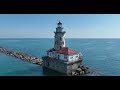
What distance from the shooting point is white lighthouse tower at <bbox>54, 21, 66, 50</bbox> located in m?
5.05

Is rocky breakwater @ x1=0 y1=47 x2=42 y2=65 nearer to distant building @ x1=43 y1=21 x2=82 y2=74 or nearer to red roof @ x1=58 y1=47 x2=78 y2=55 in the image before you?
distant building @ x1=43 y1=21 x2=82 y2=74

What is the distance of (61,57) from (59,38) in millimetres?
842

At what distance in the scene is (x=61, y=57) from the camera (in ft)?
18.9

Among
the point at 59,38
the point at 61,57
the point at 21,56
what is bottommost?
the point at 61,57

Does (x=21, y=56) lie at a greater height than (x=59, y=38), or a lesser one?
lesser

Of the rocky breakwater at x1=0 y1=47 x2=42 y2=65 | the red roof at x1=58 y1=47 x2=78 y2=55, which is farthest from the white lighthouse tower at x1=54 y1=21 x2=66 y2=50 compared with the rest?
the rocky breakwater at x1=0 y1=47 x2=42 y2=65

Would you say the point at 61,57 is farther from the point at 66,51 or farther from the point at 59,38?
the point at 59,38

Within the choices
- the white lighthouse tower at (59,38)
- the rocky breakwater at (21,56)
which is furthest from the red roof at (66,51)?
the rocky breakwater at (21,56)

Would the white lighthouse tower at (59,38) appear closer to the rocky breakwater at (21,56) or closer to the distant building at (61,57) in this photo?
the distant building at (61,57)

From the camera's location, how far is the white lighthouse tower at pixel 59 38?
16.6 ft

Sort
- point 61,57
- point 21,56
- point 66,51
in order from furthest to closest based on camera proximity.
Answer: point 21,56 → point 61,57 → point 66,51

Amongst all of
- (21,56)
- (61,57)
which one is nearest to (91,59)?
(61,57)
